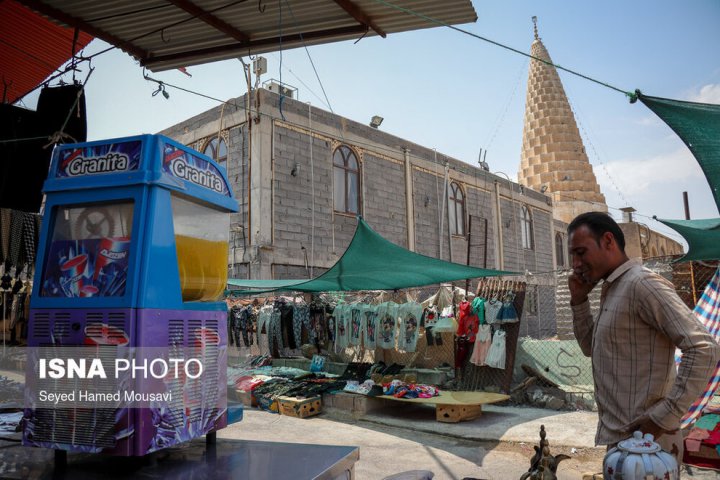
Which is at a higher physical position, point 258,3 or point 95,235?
point 258,3

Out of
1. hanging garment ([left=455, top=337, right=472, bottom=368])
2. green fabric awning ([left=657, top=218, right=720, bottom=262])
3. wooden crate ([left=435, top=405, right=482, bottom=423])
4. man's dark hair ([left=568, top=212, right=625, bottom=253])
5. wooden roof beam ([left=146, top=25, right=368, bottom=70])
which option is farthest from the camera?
hanging garment ([left=455, top=337, right=472, bottom=368])

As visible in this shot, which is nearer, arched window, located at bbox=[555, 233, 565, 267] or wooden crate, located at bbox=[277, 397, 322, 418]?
wooden crate, located at bbox=[277, 397, 322, 418]

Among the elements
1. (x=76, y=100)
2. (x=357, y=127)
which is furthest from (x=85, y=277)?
(x=357, y=127)

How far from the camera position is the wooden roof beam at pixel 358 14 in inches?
156

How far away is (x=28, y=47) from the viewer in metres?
5.52

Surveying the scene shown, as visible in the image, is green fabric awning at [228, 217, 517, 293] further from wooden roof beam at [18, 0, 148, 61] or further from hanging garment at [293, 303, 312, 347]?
wooden roof beam at [18, 0, 148, 61]

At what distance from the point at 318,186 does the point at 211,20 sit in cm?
1032

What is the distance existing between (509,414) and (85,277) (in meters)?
7.54

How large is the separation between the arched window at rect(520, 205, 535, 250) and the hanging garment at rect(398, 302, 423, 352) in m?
14.8

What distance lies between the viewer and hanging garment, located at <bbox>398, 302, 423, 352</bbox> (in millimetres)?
9906

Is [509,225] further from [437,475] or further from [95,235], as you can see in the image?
[95,235]

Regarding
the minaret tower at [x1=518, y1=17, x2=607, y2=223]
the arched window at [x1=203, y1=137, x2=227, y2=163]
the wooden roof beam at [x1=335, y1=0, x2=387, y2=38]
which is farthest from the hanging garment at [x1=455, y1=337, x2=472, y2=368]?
the minaret tower at [x1=518, y1=17, x2=607, y2=223]

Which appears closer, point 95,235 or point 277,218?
point 95,235

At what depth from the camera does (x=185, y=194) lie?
2.28m
